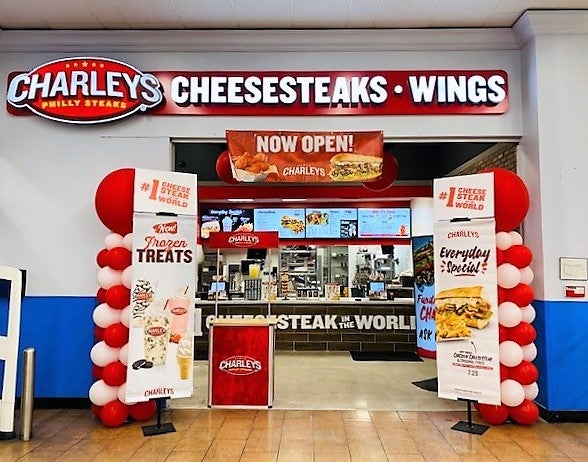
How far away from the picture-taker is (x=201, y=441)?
13.2 feet

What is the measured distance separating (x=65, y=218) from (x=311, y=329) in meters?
4.33

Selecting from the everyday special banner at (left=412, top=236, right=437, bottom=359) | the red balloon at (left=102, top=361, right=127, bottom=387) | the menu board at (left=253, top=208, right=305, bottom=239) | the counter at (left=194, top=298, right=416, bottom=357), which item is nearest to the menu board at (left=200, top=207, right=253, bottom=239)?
the menu board at (left=253, top=208, right=305, bottom=239)

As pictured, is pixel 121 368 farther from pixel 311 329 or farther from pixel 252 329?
pixel 311 329

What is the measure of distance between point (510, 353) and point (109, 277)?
141 inches

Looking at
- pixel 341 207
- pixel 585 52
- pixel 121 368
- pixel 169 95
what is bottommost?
pixel 121 368

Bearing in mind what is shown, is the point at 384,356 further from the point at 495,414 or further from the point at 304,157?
the point at 304,157

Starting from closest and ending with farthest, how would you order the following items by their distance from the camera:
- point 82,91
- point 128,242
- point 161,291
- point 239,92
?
point 161,291, point 128,242, point 82,91, point 239,92

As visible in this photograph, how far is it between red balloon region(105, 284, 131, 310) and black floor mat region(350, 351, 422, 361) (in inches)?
161

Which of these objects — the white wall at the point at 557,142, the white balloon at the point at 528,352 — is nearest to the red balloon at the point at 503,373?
the white balloon at the point at 528,352

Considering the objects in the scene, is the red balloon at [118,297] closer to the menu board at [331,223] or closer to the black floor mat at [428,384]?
the black floor mat at [428,384]

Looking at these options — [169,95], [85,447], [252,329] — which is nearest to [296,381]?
[252,329]

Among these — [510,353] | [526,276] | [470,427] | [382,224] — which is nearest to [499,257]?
[526,276]

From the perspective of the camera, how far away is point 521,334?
4305 millimetres

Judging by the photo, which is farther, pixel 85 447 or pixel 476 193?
pixel 476 193
